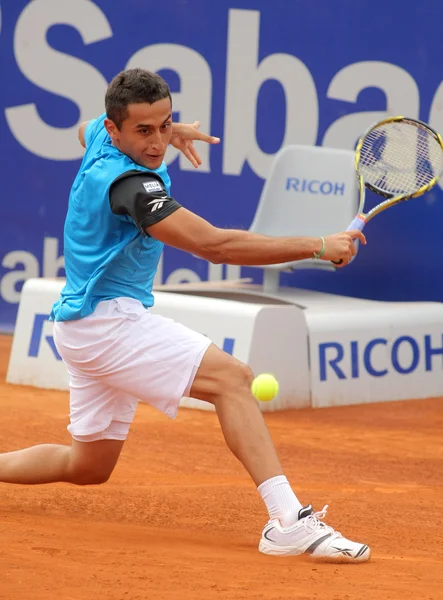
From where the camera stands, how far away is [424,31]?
7949 mm

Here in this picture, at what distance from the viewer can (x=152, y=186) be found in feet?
12.4

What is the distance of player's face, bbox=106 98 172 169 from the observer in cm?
386

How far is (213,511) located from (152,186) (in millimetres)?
1500

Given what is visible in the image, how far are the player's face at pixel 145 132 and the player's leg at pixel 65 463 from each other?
100cm

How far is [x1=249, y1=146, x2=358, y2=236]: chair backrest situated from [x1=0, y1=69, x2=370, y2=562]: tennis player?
3.73 metres

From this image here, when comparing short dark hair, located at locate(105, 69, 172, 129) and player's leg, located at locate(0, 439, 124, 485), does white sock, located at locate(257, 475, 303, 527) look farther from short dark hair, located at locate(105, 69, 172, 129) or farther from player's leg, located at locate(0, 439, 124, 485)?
short dark hair, located at locate(105, 69, 172, 129)

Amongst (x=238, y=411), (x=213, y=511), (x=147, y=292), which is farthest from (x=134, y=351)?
(x=213, y=511)

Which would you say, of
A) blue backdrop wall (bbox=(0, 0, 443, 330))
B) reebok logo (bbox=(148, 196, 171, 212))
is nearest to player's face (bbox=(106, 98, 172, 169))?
reebok logo (bbox=(148, 196, 171, 212))

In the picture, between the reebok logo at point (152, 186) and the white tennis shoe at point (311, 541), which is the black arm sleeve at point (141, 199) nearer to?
the reebok logo at point (152, 186)

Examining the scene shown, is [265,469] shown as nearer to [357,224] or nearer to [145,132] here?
[357,224]

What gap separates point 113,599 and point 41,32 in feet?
20.3

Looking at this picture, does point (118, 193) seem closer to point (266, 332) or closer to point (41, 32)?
point (266, 332)

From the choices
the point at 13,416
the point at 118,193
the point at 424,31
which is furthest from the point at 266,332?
the point at 118,193

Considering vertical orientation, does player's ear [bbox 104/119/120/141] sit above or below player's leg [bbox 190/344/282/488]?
above
